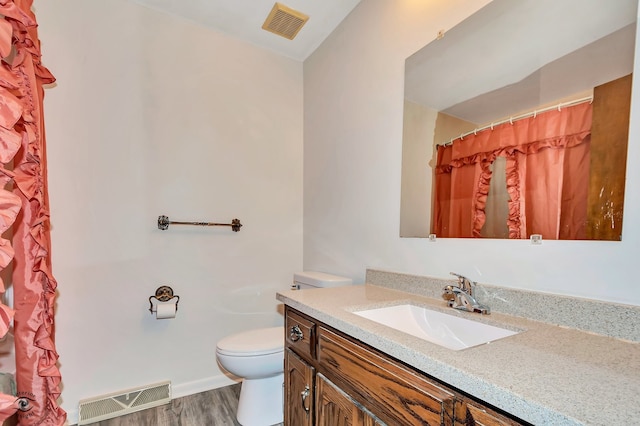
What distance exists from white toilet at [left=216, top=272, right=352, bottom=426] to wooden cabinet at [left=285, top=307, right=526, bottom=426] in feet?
1.14

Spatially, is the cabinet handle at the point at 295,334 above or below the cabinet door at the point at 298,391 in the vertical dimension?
above

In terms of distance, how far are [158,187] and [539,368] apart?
202cm


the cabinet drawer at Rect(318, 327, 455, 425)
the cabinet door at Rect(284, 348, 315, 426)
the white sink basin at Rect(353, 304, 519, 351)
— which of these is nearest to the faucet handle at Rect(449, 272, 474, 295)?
Result: the white sink basin at Rect(353, 304, 519, 351)

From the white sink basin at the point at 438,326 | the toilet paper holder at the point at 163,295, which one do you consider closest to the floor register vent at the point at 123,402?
the toilet paper holder at the point at 163,295

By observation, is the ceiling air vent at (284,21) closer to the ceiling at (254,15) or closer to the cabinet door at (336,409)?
the ceiling at (254,15)

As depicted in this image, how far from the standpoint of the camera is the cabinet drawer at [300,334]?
3.63 feet

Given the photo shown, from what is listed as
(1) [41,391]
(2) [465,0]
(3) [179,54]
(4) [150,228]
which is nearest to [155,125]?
(3) [179,54]

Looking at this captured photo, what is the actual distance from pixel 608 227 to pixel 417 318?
0.64 m

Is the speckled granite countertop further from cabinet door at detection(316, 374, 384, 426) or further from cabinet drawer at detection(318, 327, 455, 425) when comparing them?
cabinet door at detection(316, 374, 384, 426)

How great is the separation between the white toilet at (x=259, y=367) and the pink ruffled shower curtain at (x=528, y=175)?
780 mm

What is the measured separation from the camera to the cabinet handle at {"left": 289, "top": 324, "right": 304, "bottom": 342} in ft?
3.90

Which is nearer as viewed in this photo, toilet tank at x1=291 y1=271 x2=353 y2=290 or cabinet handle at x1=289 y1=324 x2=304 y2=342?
cabinet handle at x1=289 y1=324 x2=304 y2=342

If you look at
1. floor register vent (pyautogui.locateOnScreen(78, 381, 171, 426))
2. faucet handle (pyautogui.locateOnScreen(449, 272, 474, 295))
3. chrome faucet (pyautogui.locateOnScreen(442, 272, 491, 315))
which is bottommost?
floor register vent (pyautogui.locateOnScreen(78, 381, 171, 426))

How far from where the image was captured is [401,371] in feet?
2.37
